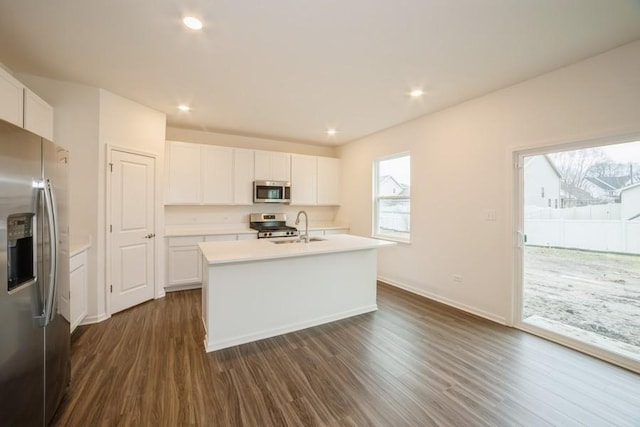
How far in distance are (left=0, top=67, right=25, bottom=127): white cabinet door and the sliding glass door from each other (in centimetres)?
467

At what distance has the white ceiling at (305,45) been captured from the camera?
71.7 inches

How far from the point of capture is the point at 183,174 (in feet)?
14.1

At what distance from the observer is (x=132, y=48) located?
2277 millimetres

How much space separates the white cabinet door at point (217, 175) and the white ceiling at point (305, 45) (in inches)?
45.6

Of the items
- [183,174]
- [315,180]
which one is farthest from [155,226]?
[315,180]

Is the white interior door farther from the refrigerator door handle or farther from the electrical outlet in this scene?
the electrical outlet

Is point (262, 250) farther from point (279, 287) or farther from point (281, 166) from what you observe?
point (281, 166)

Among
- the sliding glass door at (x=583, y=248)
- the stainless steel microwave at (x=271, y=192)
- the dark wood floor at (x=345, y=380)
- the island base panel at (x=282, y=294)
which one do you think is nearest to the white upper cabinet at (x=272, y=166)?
the stainless steel microwave at (x=271, y=192)

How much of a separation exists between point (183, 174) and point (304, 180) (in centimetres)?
218

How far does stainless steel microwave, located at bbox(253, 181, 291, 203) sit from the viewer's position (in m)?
4.86

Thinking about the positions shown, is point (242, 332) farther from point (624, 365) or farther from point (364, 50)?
point (624, 365)

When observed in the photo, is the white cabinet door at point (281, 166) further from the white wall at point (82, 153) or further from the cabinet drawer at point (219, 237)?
the white wall at point (82, 153)

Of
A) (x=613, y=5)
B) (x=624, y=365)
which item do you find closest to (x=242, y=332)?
(x=624, y=365)

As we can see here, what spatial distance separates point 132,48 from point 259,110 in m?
1.65
